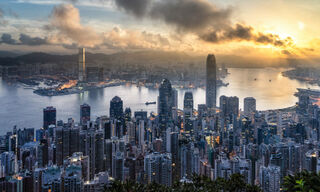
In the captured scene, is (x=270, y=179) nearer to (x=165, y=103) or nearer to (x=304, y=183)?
(x=304, y=183)

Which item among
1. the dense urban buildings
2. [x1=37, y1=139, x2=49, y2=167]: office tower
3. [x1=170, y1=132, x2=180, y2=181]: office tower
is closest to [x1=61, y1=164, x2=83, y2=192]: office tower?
the dense urban buildings

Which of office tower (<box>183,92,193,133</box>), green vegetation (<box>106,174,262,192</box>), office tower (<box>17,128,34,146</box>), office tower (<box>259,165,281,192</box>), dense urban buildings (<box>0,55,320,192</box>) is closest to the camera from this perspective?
green vegetation (<box>106,174,262,192</box>)

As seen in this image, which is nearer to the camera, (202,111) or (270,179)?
(270,179)

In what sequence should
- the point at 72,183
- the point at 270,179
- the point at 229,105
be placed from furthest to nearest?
the point at 229,105, the point at 270,179, the point at 72,183

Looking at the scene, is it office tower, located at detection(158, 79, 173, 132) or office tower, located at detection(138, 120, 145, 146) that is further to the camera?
office tower, located at detection(158, 79, 173, 132)

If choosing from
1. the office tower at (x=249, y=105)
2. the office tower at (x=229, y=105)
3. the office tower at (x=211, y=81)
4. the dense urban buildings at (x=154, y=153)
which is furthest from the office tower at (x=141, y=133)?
the office tower at (x=211, y=81)

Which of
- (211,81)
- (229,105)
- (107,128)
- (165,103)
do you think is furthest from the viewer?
(211,81)

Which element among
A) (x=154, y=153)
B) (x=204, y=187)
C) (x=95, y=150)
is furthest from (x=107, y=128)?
(x=204, y=187)

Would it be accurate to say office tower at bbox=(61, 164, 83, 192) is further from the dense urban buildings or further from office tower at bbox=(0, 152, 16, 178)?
office tower at bbox=(0, 152, 16, 178)
